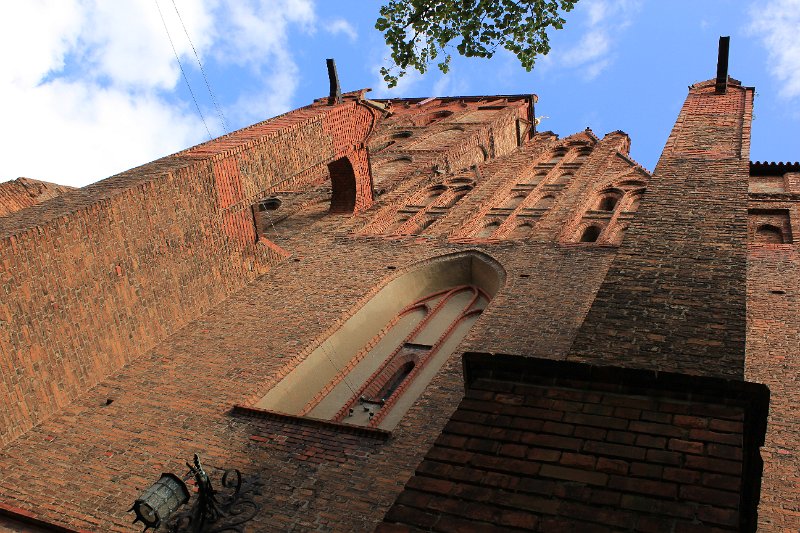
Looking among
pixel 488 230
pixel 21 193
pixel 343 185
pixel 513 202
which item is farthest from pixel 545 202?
pixel 21 193

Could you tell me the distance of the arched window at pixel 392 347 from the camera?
906 cm

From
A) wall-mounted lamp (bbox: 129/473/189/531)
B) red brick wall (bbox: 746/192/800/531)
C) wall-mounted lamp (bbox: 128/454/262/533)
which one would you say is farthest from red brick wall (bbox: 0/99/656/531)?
red brick wall (bbox: 746/192/800/531)

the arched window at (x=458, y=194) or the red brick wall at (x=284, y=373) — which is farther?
the arched window at (x=458, y=194)

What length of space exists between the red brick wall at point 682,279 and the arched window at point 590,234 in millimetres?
4309

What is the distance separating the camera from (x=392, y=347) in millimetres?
10570

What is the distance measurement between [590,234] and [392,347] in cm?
407

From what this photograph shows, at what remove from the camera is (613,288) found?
4.87m

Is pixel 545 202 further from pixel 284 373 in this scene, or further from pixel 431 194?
pixel 284 373

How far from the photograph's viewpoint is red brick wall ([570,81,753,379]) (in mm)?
4031

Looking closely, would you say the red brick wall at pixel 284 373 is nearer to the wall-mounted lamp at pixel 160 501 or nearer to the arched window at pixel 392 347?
the arched window at pixel 392 347

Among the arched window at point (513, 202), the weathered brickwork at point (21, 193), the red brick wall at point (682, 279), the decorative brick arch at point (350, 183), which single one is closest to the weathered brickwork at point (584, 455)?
the red brick wall at point (682, 279)

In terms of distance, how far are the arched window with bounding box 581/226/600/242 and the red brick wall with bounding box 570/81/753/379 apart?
4309 millimetres

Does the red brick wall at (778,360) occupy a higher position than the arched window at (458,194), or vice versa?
the arched window at (458,194)

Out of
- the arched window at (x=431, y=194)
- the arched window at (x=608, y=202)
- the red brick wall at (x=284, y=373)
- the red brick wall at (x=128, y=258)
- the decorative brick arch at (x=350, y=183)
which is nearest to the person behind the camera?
the red brick wall at (x=284, y=373)
